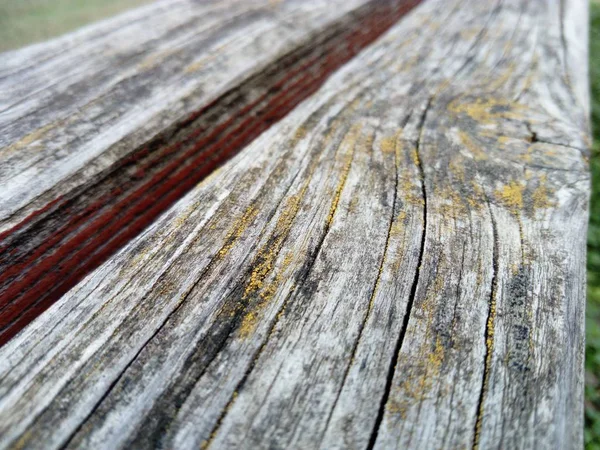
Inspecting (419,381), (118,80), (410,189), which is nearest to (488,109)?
(410,189)

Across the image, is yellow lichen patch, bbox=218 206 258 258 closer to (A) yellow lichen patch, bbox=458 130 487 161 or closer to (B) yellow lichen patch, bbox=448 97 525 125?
(A) yellow lichen patch, bbox=458 130 487 161

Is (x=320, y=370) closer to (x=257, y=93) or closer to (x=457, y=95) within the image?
(x=257, y=93)

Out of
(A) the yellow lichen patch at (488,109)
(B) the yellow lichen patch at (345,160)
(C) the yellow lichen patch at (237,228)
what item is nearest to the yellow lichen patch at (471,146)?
(A) the yellow lichen patch at (488,109)

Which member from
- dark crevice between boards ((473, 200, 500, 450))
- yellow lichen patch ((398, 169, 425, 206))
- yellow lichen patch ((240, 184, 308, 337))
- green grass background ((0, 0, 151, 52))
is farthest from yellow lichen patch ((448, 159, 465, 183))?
green grass background ((0, 0, 151, 52))

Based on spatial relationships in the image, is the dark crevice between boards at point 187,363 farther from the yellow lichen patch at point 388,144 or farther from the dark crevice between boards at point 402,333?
the yellow lichen patch at point 388,144

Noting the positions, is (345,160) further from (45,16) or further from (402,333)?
(45,16)

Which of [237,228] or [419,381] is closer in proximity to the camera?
[419,381]

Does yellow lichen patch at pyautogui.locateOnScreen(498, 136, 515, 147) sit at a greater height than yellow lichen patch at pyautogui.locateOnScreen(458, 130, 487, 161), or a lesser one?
lesser
